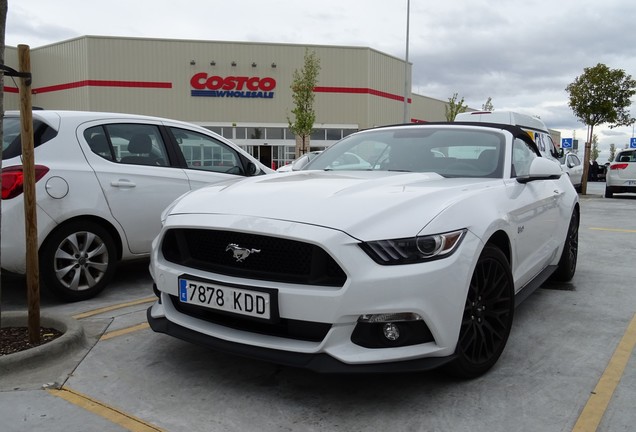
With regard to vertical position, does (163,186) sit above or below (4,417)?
above

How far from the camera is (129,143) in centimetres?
481

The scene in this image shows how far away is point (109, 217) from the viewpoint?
4461 mm

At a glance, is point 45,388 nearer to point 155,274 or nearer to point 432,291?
point 155,274

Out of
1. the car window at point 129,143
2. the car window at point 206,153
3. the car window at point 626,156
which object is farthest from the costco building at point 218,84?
the car window at point 129,143

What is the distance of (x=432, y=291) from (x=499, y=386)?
2.58 ft

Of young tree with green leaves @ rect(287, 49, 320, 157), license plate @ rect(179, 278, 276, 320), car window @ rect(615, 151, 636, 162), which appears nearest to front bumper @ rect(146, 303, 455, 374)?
license plate @ rect(179, 278, 276, 320)

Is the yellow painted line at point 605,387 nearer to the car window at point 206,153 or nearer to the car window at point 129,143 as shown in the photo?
the car window at point 206,153

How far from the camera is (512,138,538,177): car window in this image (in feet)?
12.7

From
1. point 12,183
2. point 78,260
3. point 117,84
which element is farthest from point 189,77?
point 12,183

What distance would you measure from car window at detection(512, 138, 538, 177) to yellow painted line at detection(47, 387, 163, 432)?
9.11ft

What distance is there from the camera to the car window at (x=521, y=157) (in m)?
3.88

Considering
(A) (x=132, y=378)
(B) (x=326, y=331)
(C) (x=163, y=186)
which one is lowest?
(A) (x=132, y=378)

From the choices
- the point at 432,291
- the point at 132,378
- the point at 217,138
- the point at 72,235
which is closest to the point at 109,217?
the point at 72,235

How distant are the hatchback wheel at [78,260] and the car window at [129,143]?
0.66 m
